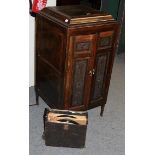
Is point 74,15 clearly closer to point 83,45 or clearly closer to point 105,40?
point 83,45

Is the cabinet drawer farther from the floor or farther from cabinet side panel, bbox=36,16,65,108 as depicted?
the floor

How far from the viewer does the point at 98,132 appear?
2387 mm

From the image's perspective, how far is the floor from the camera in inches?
83.9

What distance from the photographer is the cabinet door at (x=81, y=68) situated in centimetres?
199

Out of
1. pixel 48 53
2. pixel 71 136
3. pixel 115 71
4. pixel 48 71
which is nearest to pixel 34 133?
pixel 71 136

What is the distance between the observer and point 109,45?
2.22 meters

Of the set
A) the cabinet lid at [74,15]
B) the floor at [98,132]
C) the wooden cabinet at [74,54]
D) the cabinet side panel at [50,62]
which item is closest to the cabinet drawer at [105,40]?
the wooden cabinet at [74,54]

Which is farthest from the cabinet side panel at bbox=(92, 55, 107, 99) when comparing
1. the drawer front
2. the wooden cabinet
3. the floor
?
the floor

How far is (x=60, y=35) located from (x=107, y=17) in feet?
1.45

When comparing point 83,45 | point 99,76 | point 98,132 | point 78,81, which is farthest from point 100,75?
point 98,132
